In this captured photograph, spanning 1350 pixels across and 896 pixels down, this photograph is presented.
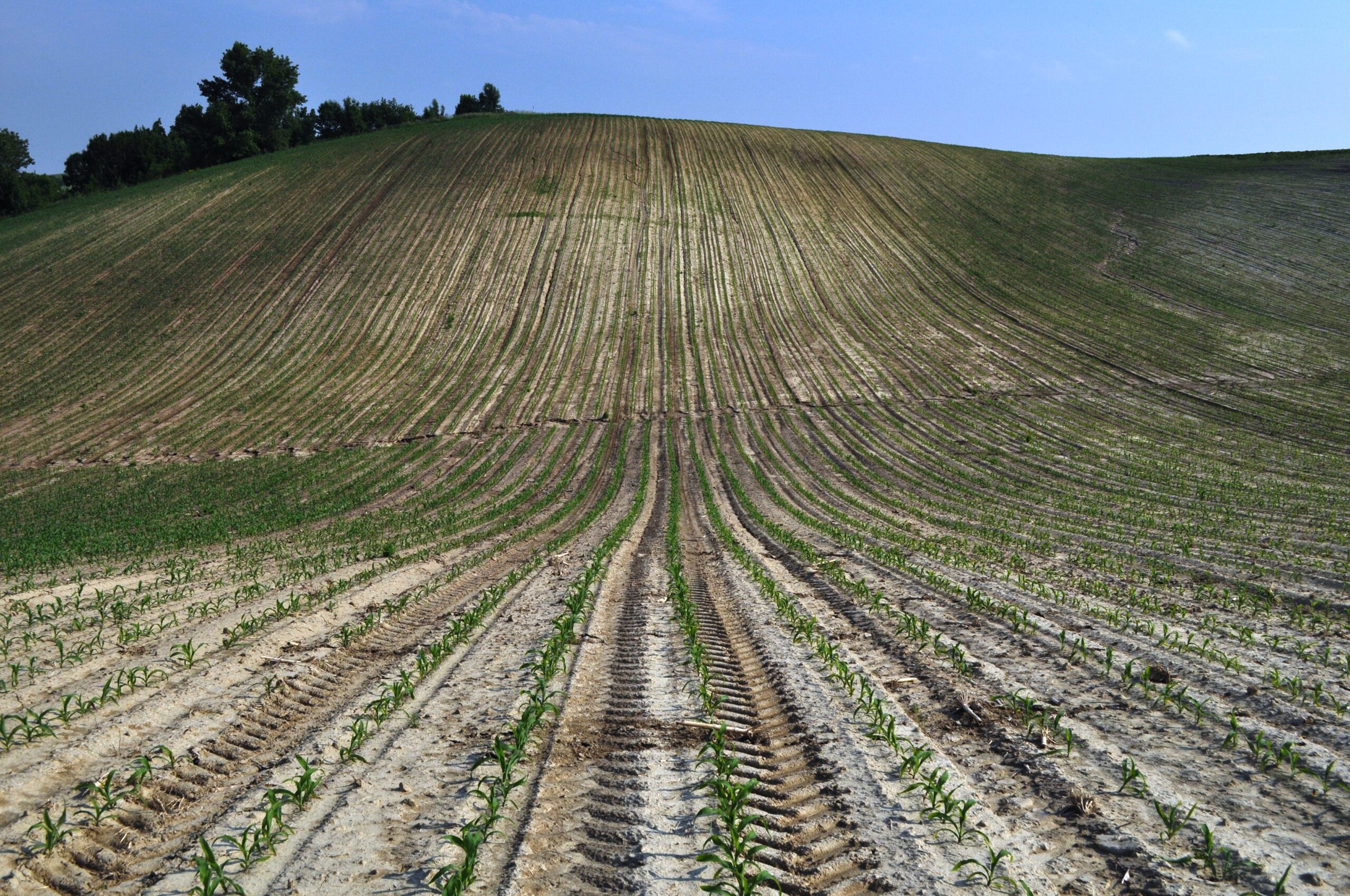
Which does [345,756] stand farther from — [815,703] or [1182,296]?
[1182,296]

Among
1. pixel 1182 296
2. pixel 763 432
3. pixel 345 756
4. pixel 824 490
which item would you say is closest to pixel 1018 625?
pixel 345 756

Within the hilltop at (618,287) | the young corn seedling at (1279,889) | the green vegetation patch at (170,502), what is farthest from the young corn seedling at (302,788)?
the hilltop at (618,287)

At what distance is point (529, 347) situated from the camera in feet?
105

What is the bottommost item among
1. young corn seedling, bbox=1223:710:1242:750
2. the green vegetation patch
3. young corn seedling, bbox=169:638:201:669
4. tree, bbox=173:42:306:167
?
the green vegetation patch

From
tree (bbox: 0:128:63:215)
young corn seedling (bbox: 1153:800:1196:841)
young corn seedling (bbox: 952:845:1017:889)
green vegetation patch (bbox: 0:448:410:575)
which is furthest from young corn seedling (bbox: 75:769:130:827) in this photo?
tree (bbox: 0:128:63:215)

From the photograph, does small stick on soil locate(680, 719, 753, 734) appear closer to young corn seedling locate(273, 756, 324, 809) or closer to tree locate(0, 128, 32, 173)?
young corn seedling locate(273, 756, 324, 809)

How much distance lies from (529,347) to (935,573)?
24.3 metres

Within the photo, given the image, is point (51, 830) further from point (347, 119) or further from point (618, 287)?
point (347, 119)

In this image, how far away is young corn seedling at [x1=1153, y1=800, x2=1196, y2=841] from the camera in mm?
4059

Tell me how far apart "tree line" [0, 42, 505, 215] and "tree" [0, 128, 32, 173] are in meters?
0.05

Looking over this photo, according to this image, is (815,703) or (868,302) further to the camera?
(868,302)

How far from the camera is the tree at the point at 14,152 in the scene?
58.2 metres

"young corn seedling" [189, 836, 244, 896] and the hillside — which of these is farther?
the hillside

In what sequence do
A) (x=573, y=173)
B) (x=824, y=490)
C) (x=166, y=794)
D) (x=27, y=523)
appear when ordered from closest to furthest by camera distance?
(x=166, y=794)
(x=27, y=523)
(x=824, y=490)
(x=573, y=173)
